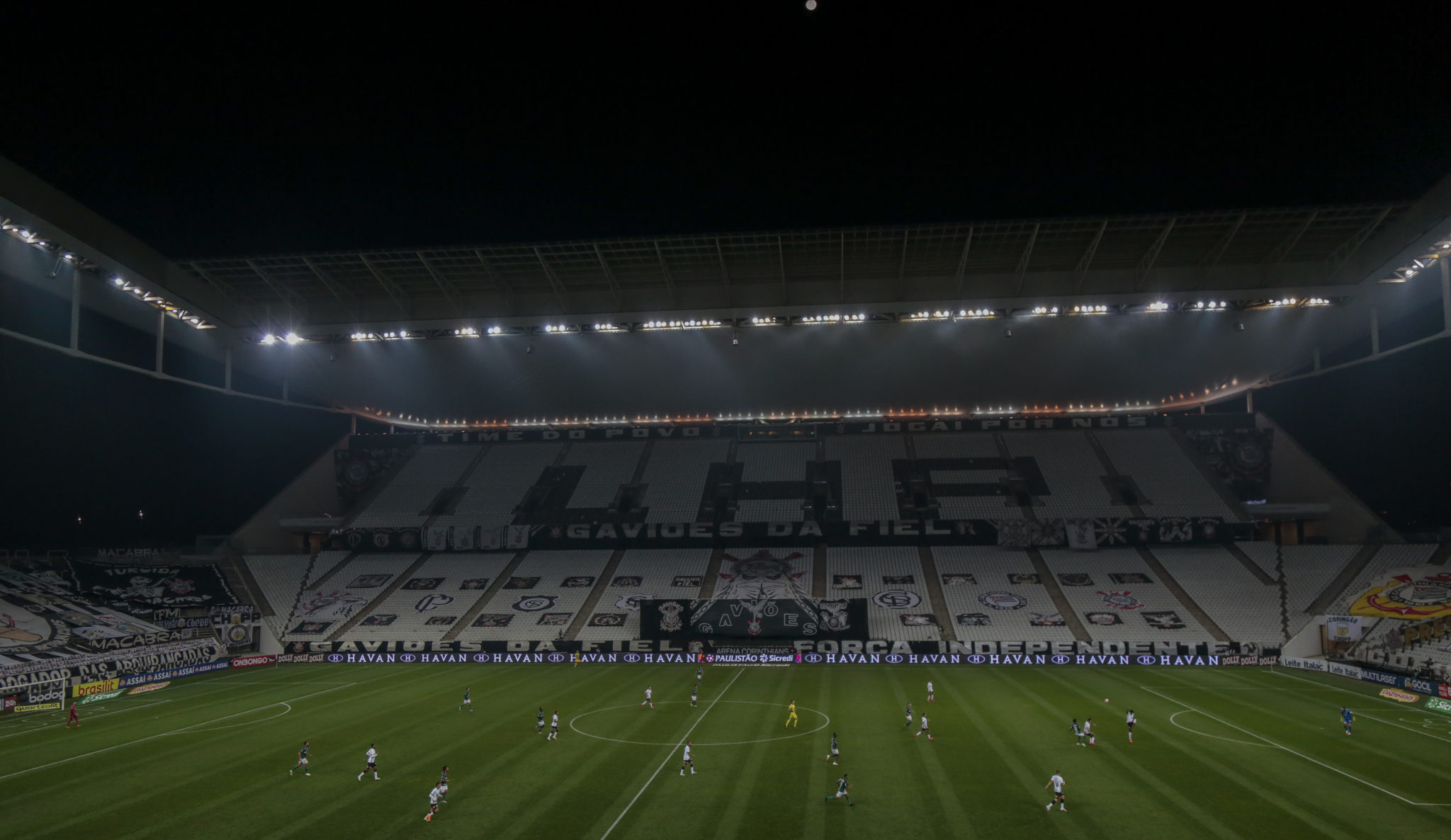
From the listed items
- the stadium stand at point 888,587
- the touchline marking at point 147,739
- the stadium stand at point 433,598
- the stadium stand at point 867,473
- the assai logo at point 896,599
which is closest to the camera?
the touchline marking at point 147,739

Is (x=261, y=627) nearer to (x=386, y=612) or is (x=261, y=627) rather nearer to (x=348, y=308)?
(x=386, y=612)

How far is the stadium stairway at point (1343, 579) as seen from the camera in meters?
46.2

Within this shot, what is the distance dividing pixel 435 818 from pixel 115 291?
3166cm

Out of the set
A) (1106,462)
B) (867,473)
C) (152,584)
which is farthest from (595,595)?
(1106,462)

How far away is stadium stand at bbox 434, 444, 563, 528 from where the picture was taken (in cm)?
6181

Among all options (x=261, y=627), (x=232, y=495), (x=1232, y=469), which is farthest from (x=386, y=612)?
(x=1232, y=469)

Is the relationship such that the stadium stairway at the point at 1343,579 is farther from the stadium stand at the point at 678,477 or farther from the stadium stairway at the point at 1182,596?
the stadium stand at the point at 678,477

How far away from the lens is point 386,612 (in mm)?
53062

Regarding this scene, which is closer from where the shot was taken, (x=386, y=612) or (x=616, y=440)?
(x=386, y=612)

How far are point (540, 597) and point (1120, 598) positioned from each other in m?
36.0

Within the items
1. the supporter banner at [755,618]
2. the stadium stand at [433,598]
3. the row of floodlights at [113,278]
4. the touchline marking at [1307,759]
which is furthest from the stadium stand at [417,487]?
the touchline marking at [1307,759]

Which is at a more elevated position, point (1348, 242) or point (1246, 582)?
point (1348, 242)

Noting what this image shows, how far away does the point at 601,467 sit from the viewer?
6662 cm

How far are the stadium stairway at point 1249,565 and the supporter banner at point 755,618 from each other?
967 inches
